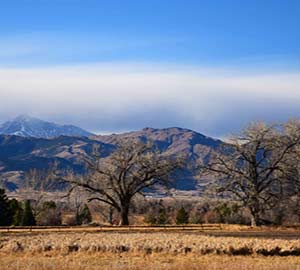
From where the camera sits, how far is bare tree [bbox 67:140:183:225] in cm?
6309

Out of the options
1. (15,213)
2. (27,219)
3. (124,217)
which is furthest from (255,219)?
(15,213)

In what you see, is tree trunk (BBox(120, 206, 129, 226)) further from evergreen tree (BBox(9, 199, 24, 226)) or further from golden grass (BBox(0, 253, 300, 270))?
golden grass (BBox(0, 253, 300, 270))

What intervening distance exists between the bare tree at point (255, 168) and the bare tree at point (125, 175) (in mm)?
5019

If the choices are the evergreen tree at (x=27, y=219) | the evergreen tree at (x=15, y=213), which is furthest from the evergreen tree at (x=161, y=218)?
the evergreen tree at (x=15, y=213)

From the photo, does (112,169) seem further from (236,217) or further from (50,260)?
(50,260)

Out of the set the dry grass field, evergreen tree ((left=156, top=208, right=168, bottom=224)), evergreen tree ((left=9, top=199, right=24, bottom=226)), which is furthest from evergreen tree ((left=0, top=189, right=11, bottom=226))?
the dry grass field

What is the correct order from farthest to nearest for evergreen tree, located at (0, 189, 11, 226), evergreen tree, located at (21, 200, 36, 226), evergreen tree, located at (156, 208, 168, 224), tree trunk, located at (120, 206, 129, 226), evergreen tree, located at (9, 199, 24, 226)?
evergreen tree, located at (156, 208, 168, 224) → evergreen tree, located at (9, 199, 24, 226) → evergreen tree, located at (0, 189, 11, 226) → evergreen tree, located at (21, 200, 36, 226) → tree trunk, located at (120, 206, 129, 226)

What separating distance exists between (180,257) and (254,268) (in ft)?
19.7

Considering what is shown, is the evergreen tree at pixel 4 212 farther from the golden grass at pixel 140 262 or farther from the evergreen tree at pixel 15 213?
the golden grass at pixel 140 262

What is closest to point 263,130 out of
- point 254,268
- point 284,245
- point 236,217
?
point 236,217

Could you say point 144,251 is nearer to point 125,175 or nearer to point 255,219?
point 255,219

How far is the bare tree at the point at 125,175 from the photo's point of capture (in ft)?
207

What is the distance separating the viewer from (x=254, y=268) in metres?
25.4

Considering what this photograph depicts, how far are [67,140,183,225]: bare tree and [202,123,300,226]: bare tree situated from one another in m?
5.02
